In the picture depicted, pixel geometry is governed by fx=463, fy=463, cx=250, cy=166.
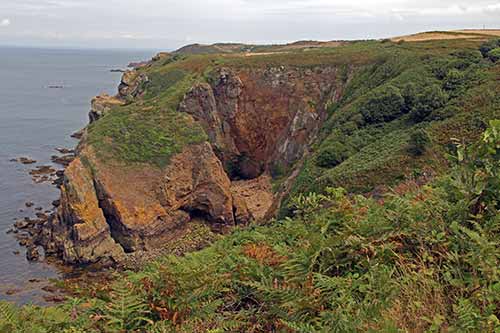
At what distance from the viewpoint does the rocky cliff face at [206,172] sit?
3359 cm

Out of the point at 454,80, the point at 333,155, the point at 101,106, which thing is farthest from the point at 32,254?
the point at 454,80

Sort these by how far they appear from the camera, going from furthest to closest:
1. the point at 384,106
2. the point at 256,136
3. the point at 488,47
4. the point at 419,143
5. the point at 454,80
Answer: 1. the point at 256,136
2. the point at 488,47
3. the point at 384,106
4. the point at 454,80
5. the point at 419,143

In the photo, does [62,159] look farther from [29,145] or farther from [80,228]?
[80,228]

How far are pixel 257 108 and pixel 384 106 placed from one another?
676 inches

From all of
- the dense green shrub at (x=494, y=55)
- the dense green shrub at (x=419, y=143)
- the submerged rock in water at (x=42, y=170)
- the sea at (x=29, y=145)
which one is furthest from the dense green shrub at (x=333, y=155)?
the submerged rock in water at (x=42, y=170)

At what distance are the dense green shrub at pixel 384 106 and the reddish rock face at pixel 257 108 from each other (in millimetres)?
10880

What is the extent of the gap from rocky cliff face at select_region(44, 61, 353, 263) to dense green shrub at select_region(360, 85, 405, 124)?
32.2 feet

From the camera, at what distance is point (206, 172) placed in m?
39.3

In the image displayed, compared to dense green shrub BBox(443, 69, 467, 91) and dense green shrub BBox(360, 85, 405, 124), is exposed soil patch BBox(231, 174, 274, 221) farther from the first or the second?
dense green shrub BBox(443, 69, 467, 91)

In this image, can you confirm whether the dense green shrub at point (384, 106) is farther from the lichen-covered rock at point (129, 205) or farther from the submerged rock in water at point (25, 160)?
the submerged rock in water at point (25, 160)

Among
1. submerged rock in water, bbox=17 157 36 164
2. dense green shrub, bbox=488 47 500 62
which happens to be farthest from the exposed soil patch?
submerged rock in water, bbox=17 157 36 164

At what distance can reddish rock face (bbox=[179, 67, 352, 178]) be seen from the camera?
48.5 m

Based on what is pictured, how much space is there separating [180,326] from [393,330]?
2521 millimetres

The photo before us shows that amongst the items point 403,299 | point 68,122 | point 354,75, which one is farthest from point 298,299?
point 68,122
